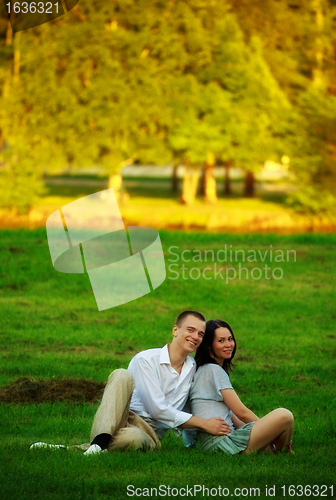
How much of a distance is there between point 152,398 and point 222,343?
69 centimetres

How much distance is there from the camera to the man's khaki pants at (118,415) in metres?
5.43

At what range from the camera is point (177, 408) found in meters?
5.76

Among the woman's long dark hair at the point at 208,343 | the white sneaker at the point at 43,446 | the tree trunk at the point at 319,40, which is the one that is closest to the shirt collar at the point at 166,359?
the woman's long dark hair at the point at 208,343

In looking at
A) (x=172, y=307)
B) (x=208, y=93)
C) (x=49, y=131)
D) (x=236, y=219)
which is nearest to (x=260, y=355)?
(x=172, y=307)

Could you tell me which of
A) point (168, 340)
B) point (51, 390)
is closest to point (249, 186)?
point (168, 340)

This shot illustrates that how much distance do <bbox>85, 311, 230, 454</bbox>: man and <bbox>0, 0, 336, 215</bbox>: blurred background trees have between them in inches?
887

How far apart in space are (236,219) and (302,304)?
12.6 meters

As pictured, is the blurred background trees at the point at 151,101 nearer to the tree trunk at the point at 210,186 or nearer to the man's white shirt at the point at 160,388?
the tree trunk at the point at 210,186

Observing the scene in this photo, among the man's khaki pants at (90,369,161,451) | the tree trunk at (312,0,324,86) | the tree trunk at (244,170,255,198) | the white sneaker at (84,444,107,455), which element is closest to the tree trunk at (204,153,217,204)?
the tree trunk at (244,170,255,198)

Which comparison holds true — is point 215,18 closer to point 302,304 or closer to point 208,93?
point 208,93

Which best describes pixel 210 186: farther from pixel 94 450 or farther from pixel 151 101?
pixel 94 450

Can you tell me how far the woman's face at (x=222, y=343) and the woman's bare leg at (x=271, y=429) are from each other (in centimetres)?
57

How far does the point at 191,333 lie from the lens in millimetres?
5582

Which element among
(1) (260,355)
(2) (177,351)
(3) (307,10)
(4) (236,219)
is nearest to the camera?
(2) (177,351)
